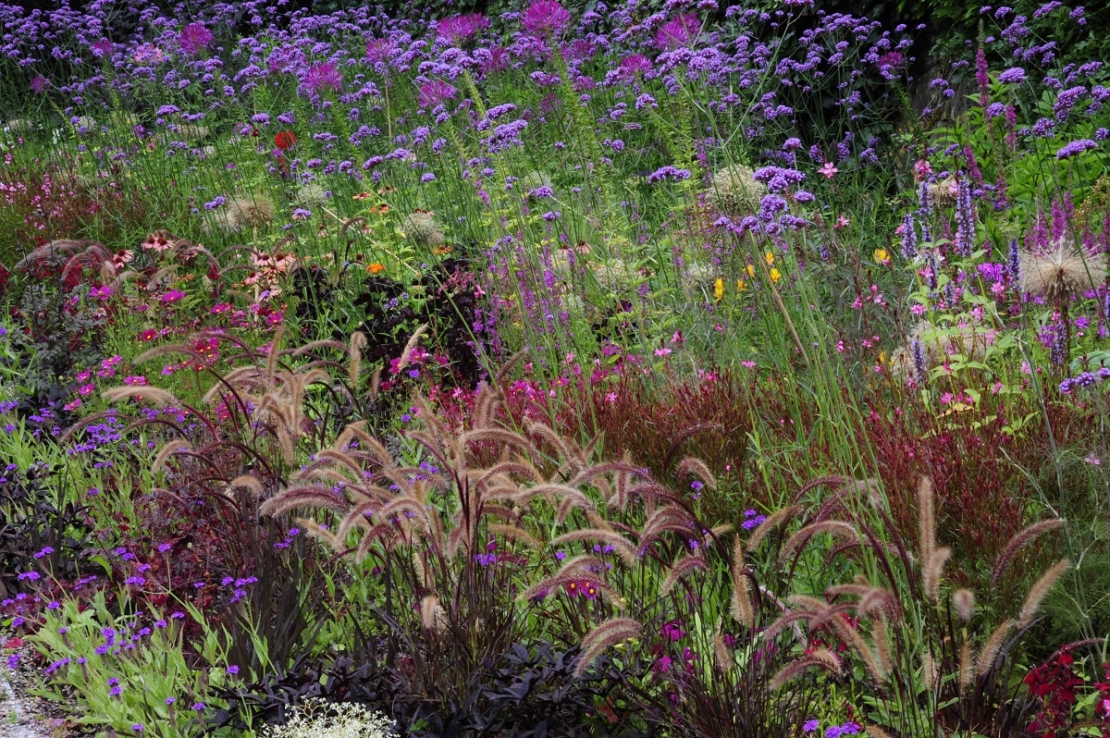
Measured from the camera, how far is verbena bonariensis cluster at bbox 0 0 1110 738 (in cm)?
259

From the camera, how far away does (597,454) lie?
386cm

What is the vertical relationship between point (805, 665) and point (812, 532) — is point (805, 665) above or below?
below

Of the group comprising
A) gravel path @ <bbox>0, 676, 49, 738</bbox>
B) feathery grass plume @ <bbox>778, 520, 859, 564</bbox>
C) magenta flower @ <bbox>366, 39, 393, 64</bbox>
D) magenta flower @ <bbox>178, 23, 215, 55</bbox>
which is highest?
magenta flower @ <bbox>178, 23, 215, 55</bbox>

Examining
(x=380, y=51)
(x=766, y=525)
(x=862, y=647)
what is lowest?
(x=862, y=647)

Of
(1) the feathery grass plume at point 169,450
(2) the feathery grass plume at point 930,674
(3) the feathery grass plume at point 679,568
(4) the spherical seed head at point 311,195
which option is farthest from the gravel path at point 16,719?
(4) the spherical seed head at point 311,195

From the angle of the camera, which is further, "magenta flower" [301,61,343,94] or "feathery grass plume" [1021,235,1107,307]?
"magenta flower" [301,61,343,94]

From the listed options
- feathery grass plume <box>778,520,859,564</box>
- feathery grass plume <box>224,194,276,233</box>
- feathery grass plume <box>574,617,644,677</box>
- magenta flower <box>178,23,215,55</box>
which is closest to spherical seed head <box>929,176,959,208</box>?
feathery grass plume <box>778,520,859,564</box>

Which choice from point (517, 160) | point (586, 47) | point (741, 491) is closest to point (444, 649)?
point (741, 491)

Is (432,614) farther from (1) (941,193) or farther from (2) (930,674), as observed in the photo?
(1) (941,193)

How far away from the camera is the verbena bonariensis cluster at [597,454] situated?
2594 mm

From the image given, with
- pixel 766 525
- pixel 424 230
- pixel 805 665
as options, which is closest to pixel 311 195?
pixel 424 230

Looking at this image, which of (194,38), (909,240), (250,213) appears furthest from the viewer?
(194,38)

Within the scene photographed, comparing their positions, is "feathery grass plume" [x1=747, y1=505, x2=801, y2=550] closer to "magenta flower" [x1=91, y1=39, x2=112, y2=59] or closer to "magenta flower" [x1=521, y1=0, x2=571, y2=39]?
"magenta flower" [x1=521, y1=0, x2=571, y2=39]

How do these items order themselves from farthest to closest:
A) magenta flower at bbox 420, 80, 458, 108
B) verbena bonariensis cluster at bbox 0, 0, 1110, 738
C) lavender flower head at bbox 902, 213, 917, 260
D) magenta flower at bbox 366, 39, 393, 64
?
magenta flower at bbox 366, 39, 393, 64
magenta flower at bbox 420, 80, 458, 108
lavender flower head at bbox 902, 213, 917, 260
verbena bonariensis cluster at bbox 0, 0, 1110, 738
